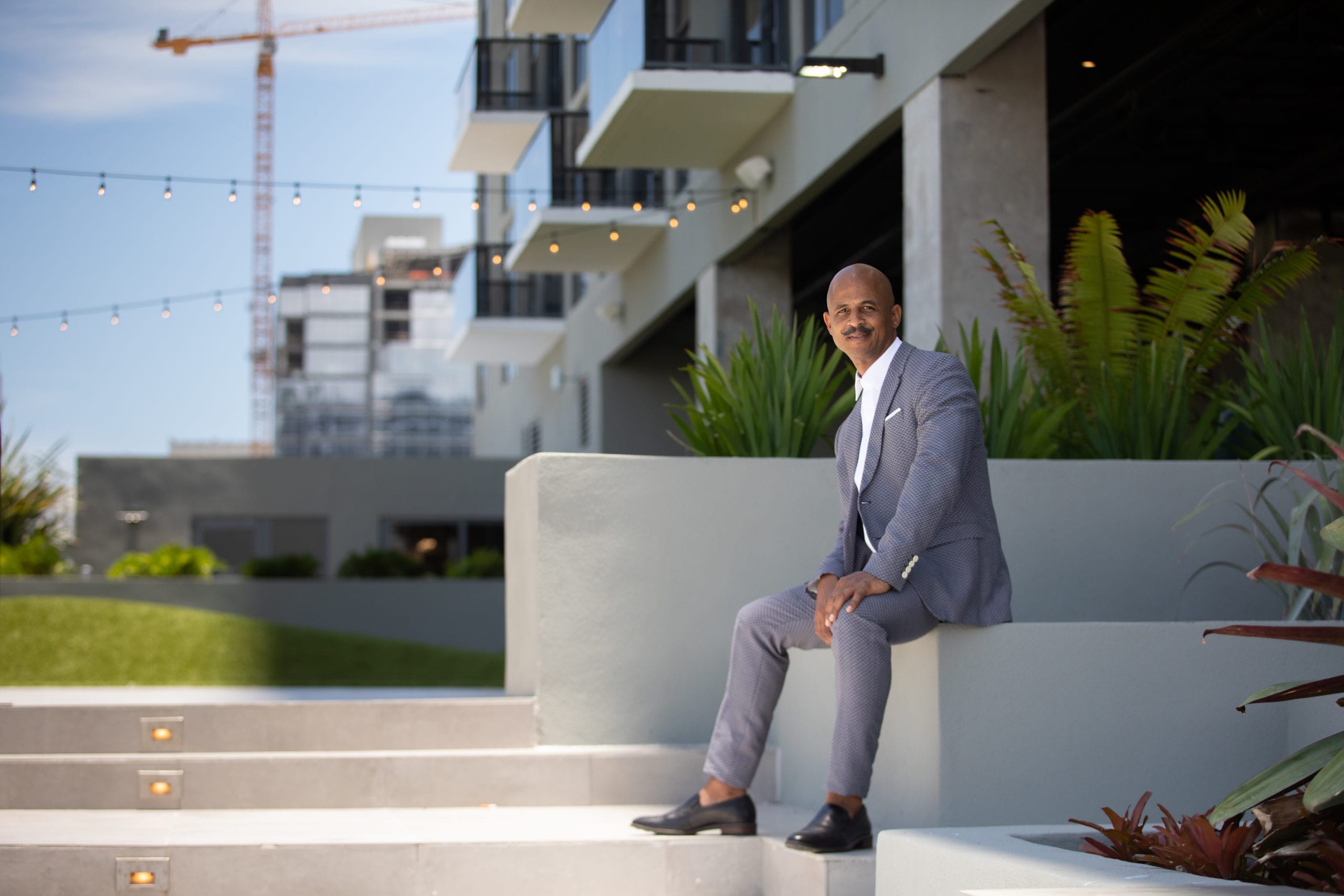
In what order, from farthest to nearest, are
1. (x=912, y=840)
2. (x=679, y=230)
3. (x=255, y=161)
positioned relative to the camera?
(x=255, y=161), (x=679, y=230), (x=912, y=840)

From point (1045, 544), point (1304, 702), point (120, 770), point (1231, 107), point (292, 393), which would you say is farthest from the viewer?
point (292, 393)

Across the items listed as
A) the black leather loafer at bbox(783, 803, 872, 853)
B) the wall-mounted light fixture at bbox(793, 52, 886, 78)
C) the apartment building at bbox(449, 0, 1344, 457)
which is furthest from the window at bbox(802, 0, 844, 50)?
the black leather loafer at bbox(783, 803, 872, 853)

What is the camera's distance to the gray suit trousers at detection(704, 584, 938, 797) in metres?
3.25

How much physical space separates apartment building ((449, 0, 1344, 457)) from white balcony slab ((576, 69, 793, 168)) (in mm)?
24

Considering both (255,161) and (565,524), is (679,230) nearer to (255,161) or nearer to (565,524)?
(565,524)

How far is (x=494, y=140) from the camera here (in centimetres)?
1794

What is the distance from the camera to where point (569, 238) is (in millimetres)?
14492

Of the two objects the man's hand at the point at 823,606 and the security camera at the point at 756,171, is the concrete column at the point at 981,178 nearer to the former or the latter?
the security camera at the point at 756,171

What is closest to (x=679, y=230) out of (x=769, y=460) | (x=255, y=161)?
(x=769, y=460)

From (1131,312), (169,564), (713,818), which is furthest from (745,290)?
(713,818)

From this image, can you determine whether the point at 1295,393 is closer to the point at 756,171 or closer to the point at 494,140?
the point at 756,171

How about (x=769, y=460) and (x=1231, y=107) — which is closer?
(x=769, y=460)

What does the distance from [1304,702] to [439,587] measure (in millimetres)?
12416

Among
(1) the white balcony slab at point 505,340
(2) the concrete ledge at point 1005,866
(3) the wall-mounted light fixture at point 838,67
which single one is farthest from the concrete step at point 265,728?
(1) the white balcony slab at point 505,340
